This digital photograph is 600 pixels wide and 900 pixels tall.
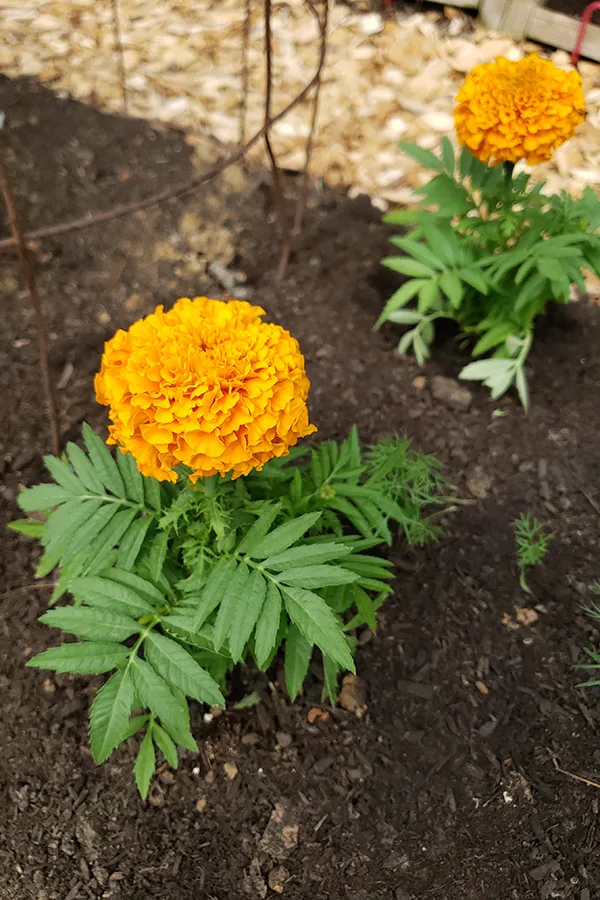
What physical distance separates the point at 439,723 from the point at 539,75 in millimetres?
1902

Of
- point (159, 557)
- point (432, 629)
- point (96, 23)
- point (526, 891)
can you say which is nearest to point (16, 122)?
point (96, 23)

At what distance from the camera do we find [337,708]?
192cm

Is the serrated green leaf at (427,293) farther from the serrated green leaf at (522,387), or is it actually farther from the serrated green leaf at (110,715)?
the serrated green leaf at (110,715)

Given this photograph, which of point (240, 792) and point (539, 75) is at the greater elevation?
point (539, 75)

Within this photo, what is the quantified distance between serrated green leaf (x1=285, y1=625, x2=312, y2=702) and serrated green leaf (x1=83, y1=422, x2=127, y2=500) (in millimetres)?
527

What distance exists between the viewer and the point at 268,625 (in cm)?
135

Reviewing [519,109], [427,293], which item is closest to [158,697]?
[427,293]

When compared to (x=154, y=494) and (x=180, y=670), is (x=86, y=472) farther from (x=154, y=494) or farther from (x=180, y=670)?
(x=180, y=670)

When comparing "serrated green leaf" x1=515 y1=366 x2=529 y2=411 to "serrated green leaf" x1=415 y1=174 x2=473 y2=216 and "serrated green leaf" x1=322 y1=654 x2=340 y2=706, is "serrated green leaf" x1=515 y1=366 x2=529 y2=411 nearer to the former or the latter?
"serrated green leaf" x1=415 y1=174 x2=473 y2=216

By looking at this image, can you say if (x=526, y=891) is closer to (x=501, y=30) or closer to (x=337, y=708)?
(x=337, y=708)

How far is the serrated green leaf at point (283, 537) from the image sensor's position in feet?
4.61

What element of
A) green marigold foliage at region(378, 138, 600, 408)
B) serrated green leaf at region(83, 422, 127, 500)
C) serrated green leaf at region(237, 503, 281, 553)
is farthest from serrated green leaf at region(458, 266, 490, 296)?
serrated green leaf at region(83, 422, 127, 500)

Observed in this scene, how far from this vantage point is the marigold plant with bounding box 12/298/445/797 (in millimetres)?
1227

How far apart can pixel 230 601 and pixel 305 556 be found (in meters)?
0.18
